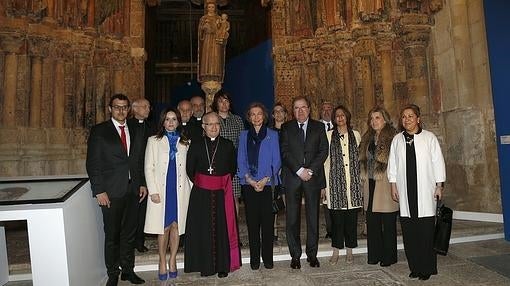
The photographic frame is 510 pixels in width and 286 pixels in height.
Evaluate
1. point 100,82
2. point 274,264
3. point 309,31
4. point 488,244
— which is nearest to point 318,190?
point 274,264

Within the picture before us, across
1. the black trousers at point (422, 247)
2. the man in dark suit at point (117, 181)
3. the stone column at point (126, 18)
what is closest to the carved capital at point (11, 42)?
the stone column at point (126, 18)

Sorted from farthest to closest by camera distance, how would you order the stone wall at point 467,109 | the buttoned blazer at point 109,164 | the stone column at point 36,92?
1. the stone column at point 36,92
2. the stone wall at point 467,109
3. the buttoned blazer at point 109,164

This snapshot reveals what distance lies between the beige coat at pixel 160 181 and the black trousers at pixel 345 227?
1561 millimetres

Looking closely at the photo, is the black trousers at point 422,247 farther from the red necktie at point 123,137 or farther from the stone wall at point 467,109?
the red necktie at point 123,137

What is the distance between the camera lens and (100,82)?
6.82 m

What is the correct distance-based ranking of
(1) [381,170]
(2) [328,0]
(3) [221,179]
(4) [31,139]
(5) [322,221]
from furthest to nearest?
(2) [328,0]
(4) [31,139]
(5) [322,221]
(1) [381,170]
(3) [221,179]

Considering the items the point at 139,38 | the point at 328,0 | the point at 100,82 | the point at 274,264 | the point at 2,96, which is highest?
the point at 328,0

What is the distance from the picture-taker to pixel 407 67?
20.6ft

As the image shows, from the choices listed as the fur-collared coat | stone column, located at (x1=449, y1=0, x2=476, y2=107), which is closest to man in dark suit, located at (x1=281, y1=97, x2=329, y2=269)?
the fur-collared coat

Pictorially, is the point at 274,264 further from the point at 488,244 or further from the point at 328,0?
the point at 328,0

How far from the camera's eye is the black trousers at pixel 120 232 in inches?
117

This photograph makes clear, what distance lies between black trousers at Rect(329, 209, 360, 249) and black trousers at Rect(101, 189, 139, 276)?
1.99 m

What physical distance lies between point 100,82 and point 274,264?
16.8 feet

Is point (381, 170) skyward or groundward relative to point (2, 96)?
groundward
